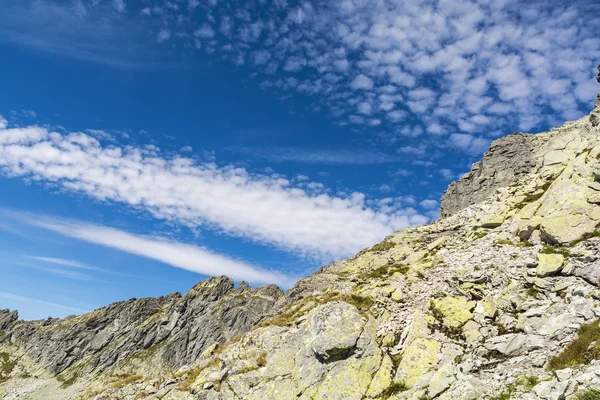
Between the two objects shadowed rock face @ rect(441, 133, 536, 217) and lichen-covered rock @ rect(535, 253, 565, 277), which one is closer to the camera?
lichen-covered rock @ rect(535, 253, 565, 277)

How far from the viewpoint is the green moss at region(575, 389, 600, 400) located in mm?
11773

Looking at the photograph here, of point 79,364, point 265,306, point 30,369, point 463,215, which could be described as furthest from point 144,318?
point 463,215

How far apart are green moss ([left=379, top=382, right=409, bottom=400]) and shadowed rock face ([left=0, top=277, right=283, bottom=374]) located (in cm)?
12823

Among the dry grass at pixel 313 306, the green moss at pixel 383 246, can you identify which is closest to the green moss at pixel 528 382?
the dry grass at pixel 313 306

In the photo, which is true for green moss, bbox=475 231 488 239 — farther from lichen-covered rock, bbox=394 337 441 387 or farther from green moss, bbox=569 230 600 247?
lichen-covered rock, bbox=394 337 441 387

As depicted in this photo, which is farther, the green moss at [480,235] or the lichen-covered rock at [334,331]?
the green moss at [480,235]

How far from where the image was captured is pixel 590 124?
1891 inches

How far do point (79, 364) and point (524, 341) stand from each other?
214 metres

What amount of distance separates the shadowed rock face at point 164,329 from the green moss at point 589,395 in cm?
13826

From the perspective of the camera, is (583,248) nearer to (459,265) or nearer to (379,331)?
(459,265)

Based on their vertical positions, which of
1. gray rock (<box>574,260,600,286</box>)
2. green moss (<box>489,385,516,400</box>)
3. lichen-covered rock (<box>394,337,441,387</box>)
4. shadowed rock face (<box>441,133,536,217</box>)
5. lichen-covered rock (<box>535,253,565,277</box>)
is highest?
shadowed rock face (<box>441,133,536,217</box>)

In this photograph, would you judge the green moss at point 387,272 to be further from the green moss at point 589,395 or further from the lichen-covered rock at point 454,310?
the green moss at point 589,395

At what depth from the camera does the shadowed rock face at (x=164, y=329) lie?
153 metres

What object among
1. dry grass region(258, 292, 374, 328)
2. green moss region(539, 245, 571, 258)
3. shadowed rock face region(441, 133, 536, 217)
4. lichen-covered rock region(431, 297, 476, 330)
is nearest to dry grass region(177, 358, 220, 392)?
dry grass region(258, 292, 374, 328)
